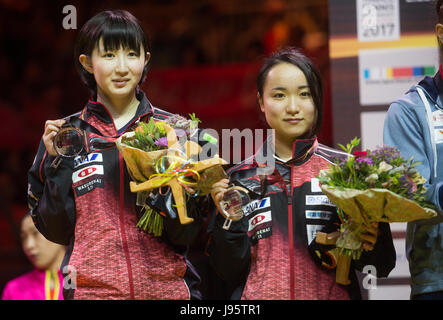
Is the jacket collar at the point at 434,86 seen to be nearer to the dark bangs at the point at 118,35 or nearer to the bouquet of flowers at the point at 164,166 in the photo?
the bouquet of flowers at the point at 164,166

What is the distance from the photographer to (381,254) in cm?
230

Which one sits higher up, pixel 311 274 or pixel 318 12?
pixel 318 12

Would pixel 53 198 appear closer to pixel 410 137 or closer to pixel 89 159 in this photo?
pixel 89 159

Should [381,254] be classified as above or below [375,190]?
below

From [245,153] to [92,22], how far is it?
0.80 metres

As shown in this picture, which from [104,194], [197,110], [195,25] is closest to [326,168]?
[104,194]

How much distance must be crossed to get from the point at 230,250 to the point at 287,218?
0.24 m

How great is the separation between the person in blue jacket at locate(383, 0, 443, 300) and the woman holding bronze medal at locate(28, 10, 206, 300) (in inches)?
31.0

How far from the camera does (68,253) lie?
2.46 metres

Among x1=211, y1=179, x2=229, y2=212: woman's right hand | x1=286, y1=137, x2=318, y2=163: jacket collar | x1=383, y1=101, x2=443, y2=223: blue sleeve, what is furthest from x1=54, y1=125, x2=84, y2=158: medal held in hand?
x1=383, y1=101, x2=443, y2=223: blue sleeve

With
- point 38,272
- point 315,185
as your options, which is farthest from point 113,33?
point 38,272

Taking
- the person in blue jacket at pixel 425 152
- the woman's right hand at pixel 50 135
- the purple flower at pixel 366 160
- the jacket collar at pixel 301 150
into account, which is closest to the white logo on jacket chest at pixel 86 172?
the woman's right hand at pixel 50 135

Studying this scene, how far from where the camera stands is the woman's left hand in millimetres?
2215
